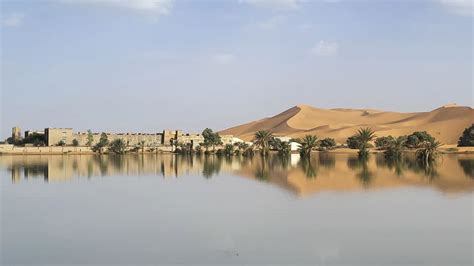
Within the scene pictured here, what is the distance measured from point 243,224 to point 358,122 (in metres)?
127

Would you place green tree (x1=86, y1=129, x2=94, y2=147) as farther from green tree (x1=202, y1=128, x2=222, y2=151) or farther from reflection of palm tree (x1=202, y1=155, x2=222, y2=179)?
reflection of palm tree (x1=202, y1=155, x2=222, y2=179)

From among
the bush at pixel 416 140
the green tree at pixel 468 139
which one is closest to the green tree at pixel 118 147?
the bush at pixel 416 140

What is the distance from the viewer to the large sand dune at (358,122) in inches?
4087

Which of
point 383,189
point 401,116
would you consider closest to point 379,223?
point 383,189

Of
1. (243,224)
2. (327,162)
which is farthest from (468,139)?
(243,224)

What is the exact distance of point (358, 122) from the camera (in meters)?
140

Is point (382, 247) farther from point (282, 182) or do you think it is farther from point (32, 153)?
point (32, 153)

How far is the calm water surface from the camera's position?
1206 centimetres

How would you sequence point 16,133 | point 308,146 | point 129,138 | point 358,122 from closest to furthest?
point 308,146 → point 129,138 → point 16,133 → point 358,122

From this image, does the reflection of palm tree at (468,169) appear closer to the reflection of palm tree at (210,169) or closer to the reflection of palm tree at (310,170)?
the reflection of palm tree at (310,170)

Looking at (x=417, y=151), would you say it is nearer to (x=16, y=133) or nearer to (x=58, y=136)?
(x=58, y=136)

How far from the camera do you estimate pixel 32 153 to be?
82500 mm

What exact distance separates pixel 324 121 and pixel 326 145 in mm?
60472

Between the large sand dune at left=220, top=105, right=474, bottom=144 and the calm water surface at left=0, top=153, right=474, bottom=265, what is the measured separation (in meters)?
77.7
